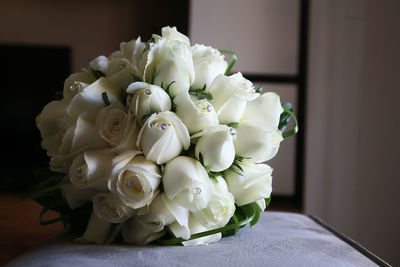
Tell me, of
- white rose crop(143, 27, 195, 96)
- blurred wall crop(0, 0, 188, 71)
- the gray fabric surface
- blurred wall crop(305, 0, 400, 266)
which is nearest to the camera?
the gray fabric surface

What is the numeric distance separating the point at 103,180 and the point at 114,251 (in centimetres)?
8

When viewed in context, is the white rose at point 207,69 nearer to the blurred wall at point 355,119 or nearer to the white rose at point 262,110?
the white rose at point 262,110

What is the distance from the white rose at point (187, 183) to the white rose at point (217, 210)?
1cm

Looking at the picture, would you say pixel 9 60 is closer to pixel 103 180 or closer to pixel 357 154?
pixel 357 154

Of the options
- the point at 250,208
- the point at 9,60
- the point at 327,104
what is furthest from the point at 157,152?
the point at 9,60

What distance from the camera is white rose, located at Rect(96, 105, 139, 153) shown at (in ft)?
1.69

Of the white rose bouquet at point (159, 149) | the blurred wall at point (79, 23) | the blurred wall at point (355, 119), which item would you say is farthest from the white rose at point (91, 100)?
the blurred wall at point (79, 23)

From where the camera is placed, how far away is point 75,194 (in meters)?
0.54

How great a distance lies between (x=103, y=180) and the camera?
1.67 ft

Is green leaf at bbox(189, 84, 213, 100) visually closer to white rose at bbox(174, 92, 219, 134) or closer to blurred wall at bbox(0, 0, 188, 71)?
white rose at bbox(174, 92, 219, 134)

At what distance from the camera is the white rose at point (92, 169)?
0.51 meters

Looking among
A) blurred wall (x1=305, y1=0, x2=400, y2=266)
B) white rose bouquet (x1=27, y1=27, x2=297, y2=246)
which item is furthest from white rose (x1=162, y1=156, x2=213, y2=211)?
blurred wall (x1=305, y1=0, x2=400, y2=266)

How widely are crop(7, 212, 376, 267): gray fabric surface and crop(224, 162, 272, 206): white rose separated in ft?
0.18

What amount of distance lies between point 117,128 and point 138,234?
0.14 meters
